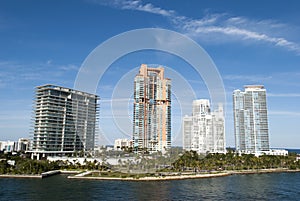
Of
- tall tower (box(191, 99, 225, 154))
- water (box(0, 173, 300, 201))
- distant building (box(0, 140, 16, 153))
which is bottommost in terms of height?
water (box(0, 173, 300, 201))

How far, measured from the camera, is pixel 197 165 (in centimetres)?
2309

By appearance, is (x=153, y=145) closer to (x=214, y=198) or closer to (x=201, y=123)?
(x=201, y=123)

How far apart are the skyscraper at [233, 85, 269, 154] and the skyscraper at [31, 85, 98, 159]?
20350mm

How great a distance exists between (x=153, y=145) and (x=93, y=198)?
807 inches

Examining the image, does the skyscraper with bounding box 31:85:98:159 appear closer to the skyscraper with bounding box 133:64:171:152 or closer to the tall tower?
the skyscraper with bounding box 133:64:171:152

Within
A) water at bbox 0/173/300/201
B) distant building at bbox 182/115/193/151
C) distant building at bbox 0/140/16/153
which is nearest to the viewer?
water at bbox 0/173/300/201

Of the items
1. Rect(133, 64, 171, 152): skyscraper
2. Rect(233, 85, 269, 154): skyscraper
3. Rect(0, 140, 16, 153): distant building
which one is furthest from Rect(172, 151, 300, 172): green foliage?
Rect(0, 140, 16, 153): distant building

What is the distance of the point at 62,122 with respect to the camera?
30.8 meters

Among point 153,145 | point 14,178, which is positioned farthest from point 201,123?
point 14,178

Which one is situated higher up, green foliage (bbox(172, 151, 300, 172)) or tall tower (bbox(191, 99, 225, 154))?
tall tower (bbox(191, 99, 225, 154))

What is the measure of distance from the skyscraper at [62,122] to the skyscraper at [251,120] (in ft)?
66.8

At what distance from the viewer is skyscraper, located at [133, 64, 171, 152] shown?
3234 cm

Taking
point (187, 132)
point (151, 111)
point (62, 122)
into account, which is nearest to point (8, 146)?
point (62, 122)

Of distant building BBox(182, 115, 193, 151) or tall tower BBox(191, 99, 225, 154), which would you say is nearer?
tall tower BBox(191, 99, 225, 154)
